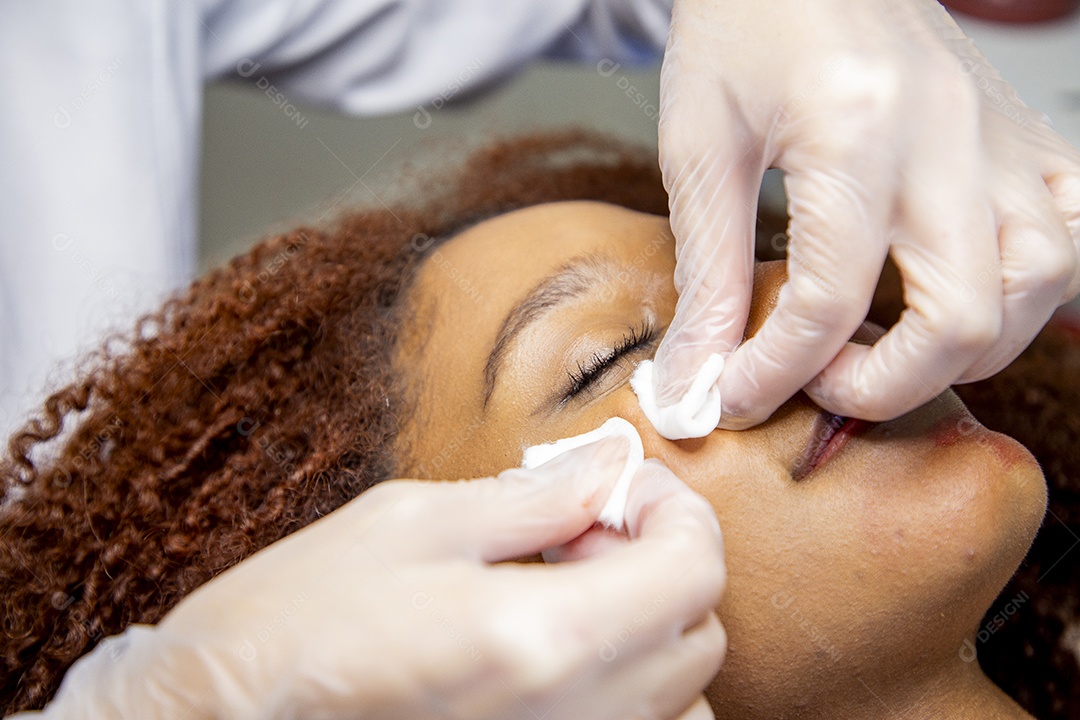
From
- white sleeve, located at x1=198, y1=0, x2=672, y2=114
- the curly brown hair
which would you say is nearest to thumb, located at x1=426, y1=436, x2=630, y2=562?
the curly brown hair

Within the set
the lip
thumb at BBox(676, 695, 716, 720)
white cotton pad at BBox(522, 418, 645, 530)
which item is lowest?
thumb at BBox(676, 695, 716, 720)

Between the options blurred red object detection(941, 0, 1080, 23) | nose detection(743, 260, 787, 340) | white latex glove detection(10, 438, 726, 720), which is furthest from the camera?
blurred red object detection(941, 0, 1080, 23)

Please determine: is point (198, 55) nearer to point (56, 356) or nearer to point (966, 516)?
point (56, 356)

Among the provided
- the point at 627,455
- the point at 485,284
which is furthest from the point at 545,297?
the point at 627,455

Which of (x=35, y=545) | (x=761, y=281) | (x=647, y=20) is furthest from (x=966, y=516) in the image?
(x=647, y=20)

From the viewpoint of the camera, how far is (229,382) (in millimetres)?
1188

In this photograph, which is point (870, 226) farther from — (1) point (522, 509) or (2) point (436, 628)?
(2) point (436, 628)

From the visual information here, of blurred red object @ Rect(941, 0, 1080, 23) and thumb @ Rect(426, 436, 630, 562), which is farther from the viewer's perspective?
blurred red object @ Rect(941, 0, 1080, 23)

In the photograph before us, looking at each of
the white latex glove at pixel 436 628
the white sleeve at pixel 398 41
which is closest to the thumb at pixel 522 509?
the white latex glove at pixel 436 628

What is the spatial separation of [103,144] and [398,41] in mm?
613

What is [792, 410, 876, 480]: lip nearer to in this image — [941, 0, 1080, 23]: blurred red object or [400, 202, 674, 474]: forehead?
[400, 202, 674, 474]: forehead

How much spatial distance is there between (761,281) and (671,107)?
0.27 m

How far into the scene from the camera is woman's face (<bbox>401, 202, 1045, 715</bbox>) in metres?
0.88

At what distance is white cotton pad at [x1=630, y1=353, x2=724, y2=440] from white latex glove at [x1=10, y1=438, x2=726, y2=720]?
4.3 inches
